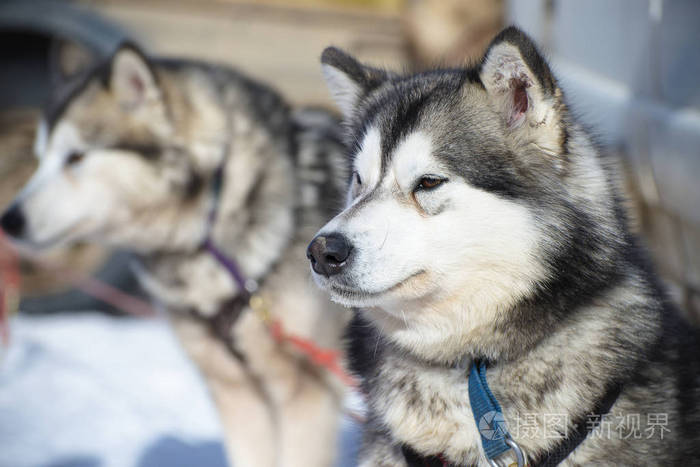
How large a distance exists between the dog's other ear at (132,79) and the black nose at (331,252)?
154cm

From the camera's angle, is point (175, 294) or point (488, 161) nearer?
point (488, 161)

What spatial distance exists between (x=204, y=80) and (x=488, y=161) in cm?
180

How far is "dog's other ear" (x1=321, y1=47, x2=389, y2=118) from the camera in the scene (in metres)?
1.91

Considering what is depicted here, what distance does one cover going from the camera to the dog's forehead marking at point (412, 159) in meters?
1.56

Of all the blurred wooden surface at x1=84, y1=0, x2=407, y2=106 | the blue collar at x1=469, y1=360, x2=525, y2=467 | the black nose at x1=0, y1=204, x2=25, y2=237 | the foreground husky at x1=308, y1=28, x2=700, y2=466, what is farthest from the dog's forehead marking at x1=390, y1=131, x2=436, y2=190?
the blurred wooden surface at x1=84, y1=0, x2=407, y2=106

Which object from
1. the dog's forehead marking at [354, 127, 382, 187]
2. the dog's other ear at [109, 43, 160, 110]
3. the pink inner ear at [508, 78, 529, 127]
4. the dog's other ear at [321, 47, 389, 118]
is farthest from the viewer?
the dog's other ear at [109, 43, 160, 110]

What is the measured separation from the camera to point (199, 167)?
2752 millimetres

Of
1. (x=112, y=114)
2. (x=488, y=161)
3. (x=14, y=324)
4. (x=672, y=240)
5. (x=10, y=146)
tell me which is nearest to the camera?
(x=488, y=161)

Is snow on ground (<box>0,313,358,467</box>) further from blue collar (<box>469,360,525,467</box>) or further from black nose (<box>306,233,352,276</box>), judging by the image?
black nose (<box>306,233,352,276</box>)

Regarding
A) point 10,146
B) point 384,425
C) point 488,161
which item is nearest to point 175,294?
point 384,425

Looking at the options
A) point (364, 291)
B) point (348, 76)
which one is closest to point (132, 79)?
point (348, 76)

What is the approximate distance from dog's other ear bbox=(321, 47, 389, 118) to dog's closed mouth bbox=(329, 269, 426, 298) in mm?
683

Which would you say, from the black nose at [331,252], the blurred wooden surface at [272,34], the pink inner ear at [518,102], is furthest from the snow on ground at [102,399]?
the blurred wooden surface at [272,34]

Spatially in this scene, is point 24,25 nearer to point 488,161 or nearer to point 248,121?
point 248,121
